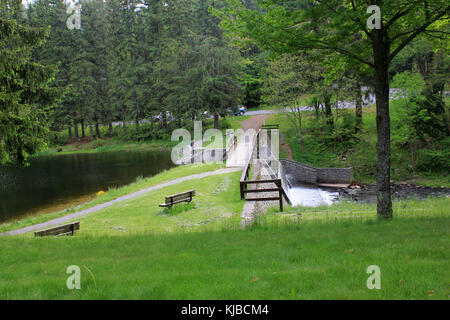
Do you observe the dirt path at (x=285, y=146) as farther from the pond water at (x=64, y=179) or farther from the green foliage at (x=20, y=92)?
the green foliage at (x=20, y=92)

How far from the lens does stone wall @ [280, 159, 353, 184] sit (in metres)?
25.7

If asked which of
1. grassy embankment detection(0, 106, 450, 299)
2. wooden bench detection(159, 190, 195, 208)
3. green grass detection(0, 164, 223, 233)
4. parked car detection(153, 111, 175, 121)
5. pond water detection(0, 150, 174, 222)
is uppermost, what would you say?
parked car detection(153, 111, 175, 121)

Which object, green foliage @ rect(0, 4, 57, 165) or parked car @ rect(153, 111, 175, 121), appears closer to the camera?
green foliage @ rect(0, 4, 57, 165)

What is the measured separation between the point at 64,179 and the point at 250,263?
94.3ft

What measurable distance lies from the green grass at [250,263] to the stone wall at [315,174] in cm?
1742

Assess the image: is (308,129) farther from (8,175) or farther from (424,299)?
(424,299)

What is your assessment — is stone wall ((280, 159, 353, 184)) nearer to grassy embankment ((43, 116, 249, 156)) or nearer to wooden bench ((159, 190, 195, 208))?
wooden bench ((159, 190, 195, 208))

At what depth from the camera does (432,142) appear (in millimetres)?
26891

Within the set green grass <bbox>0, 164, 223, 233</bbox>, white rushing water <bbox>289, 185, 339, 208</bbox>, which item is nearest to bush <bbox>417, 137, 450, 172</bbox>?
white rushing water <bbox>289, 185, 339, 208</bbox>

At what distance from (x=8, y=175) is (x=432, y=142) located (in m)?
37.3

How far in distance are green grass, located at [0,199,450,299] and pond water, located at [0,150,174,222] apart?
48.3ft

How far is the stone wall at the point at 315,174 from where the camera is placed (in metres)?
25.7

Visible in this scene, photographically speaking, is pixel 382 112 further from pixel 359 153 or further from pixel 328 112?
pixel 328 112
